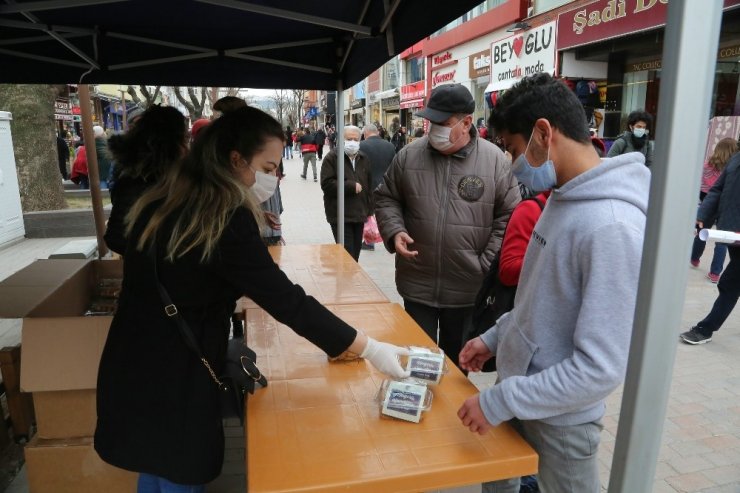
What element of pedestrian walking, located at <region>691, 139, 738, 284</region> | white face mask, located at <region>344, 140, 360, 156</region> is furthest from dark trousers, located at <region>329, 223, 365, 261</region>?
pedestrian walking, located at <region>691, 139, 738, 284</region>

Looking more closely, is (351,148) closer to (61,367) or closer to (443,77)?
(61,367)

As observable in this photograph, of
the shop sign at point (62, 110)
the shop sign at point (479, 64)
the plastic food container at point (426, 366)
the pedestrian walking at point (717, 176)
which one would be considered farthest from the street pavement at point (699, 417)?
the shop sign at point (62, 110)

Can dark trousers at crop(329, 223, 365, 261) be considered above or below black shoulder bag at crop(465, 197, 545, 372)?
below

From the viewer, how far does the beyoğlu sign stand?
9586 millimetres

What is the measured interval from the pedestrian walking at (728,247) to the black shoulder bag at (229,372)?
3722mm

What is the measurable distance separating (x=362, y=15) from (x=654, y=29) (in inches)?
361

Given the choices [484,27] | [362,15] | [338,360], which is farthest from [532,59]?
[338,360]

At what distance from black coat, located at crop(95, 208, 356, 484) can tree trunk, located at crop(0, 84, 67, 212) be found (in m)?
8.84

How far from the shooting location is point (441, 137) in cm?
264

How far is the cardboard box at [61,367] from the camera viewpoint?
2074mm

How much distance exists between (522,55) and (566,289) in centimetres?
1419

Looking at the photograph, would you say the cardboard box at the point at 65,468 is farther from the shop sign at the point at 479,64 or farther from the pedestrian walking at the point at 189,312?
the shop sign at the point at 479,64

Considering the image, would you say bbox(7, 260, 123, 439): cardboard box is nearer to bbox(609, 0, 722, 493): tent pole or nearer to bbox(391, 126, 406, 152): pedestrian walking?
bbox(609, 0, 722, 493): tent pole

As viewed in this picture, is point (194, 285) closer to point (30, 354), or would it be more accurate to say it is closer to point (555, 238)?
point (555, 238)
